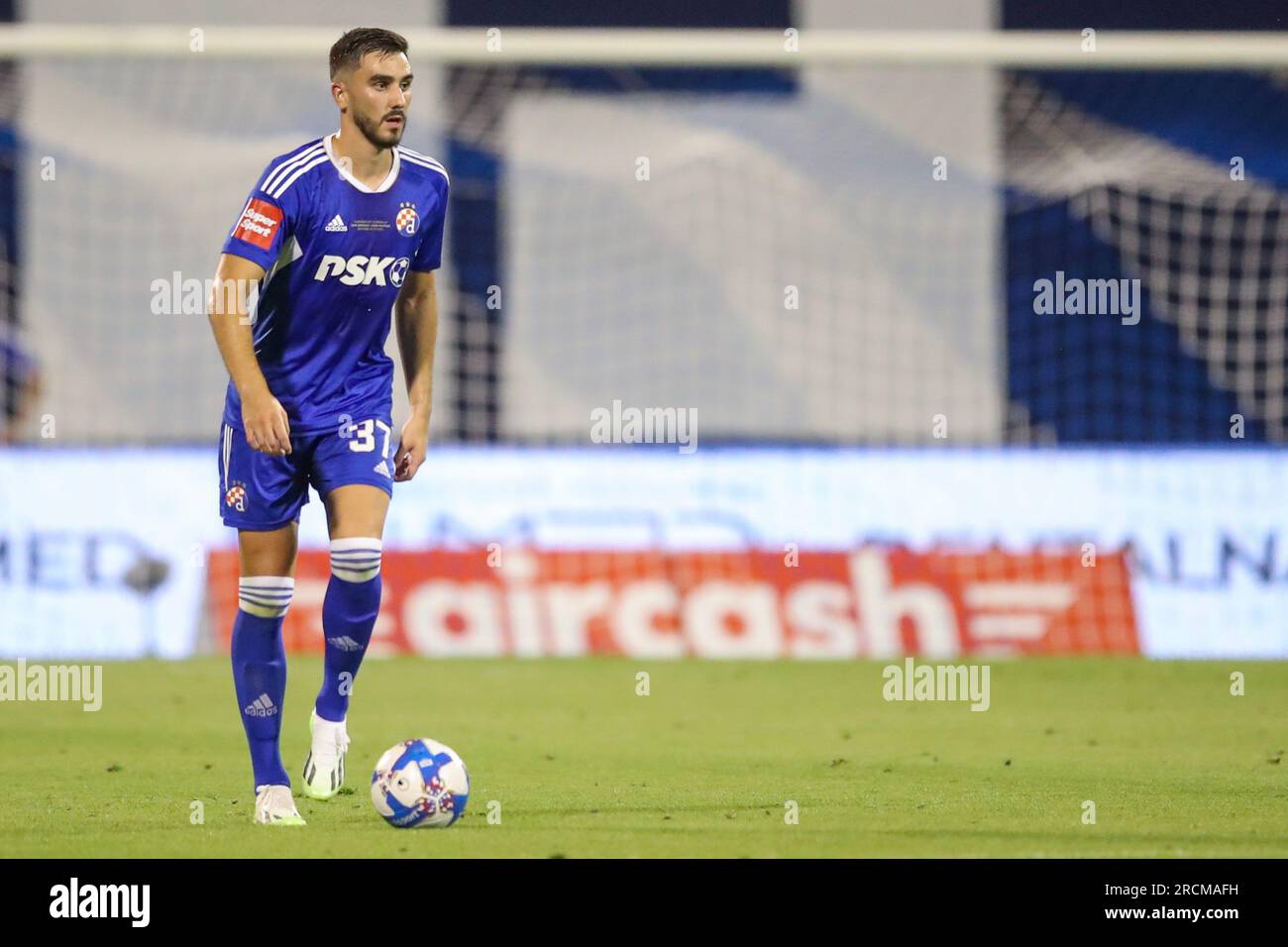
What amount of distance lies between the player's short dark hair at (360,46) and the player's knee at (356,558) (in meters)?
1.49

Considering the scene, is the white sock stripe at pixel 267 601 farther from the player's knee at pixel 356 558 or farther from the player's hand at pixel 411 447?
the player's hand at pixel 411 447

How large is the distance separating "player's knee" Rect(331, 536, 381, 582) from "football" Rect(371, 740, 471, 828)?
65cm

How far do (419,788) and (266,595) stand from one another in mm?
903

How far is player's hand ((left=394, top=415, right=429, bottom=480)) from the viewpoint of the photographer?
6930 millimetres

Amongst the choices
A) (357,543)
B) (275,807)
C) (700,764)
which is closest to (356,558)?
(357,543)

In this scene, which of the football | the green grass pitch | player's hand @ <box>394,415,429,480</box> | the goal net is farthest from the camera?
the goal net

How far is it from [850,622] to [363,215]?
8.01m

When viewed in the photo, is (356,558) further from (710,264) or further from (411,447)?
(710,264)

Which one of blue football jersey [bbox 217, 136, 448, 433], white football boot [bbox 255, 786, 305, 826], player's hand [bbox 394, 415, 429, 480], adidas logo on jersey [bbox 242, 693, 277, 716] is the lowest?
white football boot [bbox 255, 786, 305, 826]

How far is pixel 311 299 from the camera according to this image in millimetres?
6570

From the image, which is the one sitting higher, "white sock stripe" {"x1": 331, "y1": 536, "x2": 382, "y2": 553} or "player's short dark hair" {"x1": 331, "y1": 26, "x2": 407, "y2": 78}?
"player's short dark hair" {"x1": 331, "y1": 26, "x2": 407, "y2": 78}

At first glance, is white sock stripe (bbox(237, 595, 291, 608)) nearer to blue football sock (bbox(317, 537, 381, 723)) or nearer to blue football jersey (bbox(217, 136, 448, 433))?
blue football sock (bbox(317, 537, 381, 723))

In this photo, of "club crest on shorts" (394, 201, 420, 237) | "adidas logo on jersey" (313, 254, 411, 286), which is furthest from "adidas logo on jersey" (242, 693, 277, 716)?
"club crest on shorts" (394, 201, 420, 237)

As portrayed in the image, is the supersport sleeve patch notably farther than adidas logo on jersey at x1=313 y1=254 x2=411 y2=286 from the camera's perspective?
No
